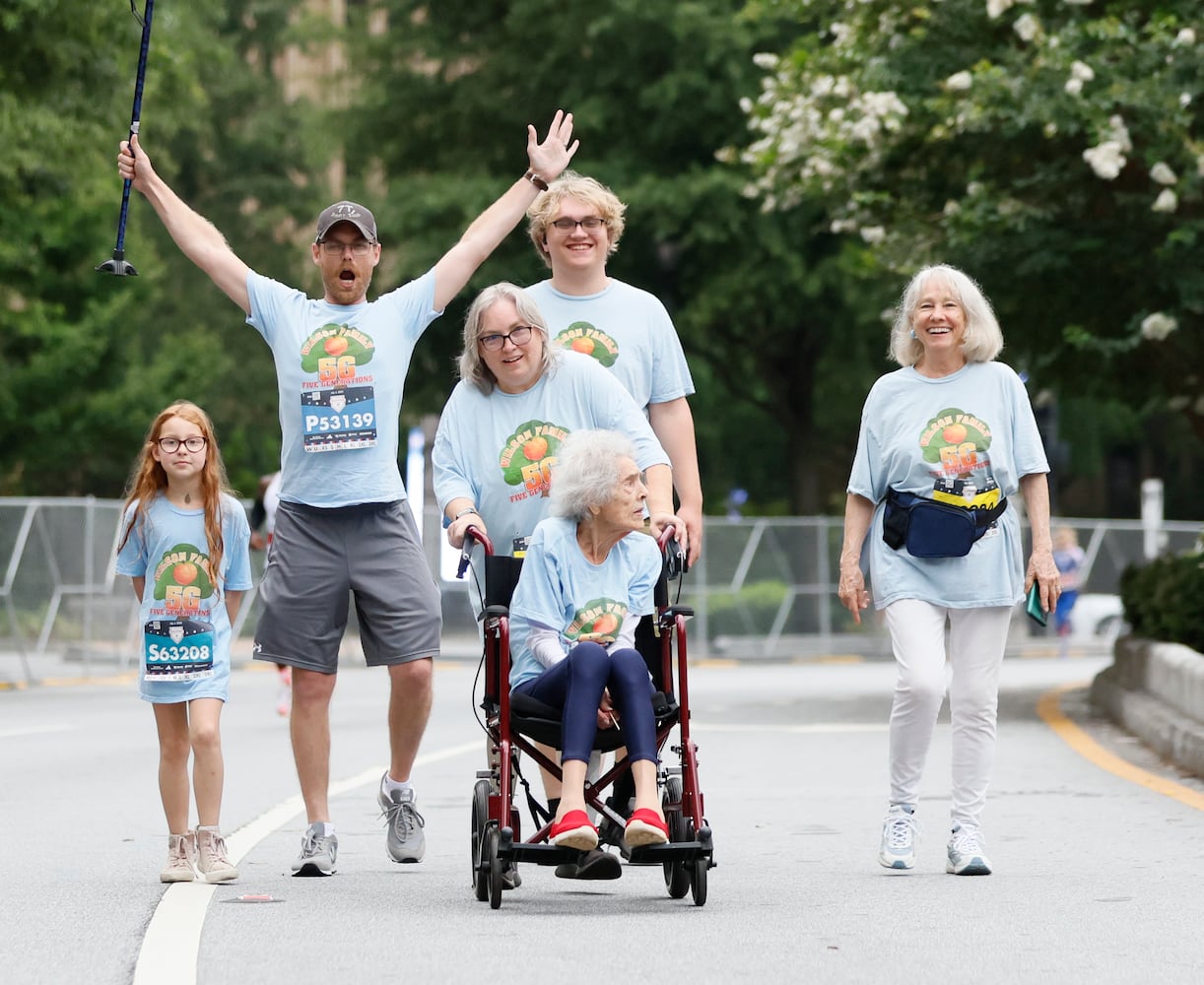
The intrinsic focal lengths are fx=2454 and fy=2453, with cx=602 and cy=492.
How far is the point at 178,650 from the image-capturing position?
24.8ft

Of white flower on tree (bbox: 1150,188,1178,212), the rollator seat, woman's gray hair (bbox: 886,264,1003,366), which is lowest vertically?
the rollator seat

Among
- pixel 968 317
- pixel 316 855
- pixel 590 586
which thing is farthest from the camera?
pixel 968 317

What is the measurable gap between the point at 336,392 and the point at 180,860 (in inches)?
60.3

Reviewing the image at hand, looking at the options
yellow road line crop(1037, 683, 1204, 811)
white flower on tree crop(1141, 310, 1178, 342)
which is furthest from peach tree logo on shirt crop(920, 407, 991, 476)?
white flower on tree crop(1141, 310, 1178, 342)

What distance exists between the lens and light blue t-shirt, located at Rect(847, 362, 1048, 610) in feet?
26.3

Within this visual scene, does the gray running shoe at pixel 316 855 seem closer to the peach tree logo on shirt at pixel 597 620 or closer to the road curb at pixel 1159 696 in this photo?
the peach tree logo on shirt at pixel 597 620

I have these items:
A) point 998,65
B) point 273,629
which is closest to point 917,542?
point 273,629

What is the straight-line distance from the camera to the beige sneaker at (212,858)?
24.5 feet

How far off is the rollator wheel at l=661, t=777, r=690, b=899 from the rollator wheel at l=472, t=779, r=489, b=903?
→ 1.70ft

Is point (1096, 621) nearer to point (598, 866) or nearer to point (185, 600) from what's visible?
point (185, 600)

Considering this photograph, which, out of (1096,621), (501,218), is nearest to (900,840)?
(501,218)

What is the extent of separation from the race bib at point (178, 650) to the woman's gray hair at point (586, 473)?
4.08 ft

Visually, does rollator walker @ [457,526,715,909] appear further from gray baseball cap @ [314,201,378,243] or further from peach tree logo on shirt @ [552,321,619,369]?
gray baseball cap @ [314,201,378,243]

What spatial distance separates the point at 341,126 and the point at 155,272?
383 cm
